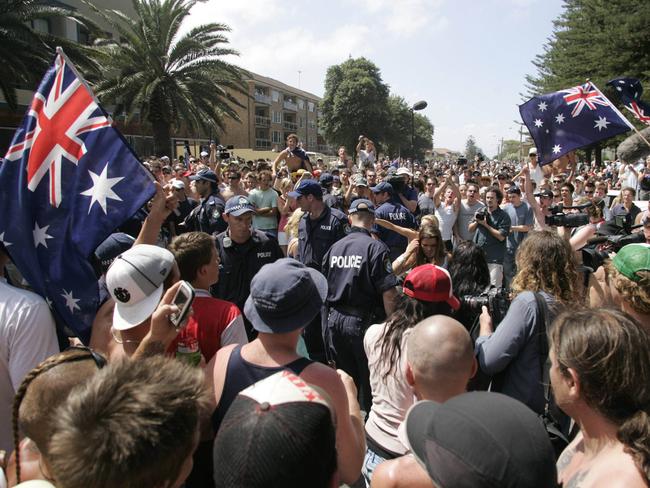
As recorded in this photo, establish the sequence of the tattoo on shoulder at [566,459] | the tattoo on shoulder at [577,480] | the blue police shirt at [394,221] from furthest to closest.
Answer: the blue police shirt at [394,221], the tattoo on shoulder at [566,459], the tattoo on shoulder at [577,480]

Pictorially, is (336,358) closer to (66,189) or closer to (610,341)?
(66,189)

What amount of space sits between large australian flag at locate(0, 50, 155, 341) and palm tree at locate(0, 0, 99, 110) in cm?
1945

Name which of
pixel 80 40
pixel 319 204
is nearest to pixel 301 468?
pixel 319 204

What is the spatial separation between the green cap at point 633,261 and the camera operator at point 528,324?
248 mm

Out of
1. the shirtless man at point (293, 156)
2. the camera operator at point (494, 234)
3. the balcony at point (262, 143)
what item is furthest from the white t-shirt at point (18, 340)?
the balcony at point (262, 143)

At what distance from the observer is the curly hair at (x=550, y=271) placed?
274 cm

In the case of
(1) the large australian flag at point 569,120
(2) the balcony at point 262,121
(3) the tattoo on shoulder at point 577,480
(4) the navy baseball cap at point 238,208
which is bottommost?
(3) the tattoo on shoulder at point 577,480

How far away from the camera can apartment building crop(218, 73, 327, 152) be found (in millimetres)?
57281

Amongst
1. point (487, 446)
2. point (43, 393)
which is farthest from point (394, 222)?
point (487, 446)

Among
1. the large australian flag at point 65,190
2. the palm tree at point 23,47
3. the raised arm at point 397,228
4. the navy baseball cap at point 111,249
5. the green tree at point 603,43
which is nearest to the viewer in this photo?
the large australian flag at point 65,190

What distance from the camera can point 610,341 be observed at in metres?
1.63

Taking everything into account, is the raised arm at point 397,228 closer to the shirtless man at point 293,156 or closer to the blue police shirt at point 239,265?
the blue police shirt at point 239,265

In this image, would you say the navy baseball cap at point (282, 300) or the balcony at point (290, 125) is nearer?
the navy baseball cap at point (282, 300)

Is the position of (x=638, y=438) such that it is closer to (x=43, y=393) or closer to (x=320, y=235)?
(x=43, y=393)
